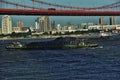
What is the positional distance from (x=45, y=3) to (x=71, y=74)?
48272 millimetres

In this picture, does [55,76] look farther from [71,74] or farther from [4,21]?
[4,21]

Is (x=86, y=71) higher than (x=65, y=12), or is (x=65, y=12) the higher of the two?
(x=65, y=12)

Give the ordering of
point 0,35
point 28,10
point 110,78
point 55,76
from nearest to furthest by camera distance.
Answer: point 110,78 < point 55,76 < point 28,10 < point 0,35

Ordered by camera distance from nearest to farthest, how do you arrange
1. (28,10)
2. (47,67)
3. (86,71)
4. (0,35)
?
(86,71) < (47,67) < (28,10) < (0,35)

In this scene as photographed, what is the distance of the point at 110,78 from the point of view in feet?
109

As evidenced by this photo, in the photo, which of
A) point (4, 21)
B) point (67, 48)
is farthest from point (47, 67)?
point (4, 21)

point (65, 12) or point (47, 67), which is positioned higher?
point (65, 12)

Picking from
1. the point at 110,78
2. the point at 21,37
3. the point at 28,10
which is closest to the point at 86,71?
the point at 110,78

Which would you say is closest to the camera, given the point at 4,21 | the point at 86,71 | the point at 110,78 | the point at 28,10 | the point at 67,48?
the point at 110,78

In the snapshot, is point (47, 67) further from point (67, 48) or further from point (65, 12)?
point (67, 48)

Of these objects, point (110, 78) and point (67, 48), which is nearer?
point (110, 78)

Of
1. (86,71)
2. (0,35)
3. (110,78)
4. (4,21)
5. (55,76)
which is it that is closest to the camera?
(110,78)

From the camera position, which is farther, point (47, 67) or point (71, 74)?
point (47, 67)

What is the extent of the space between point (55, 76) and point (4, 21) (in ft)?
539
